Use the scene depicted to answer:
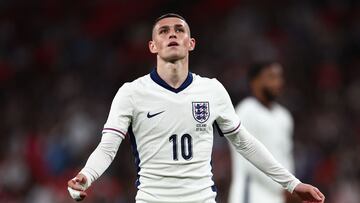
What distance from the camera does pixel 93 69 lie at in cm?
1681

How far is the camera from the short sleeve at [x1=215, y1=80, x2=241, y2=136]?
6.28 m

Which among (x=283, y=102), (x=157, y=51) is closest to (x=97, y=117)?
(x=283, y=102)

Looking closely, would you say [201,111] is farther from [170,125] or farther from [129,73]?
[129,73]

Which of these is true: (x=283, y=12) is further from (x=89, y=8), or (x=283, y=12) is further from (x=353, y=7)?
(x=89, y=8)

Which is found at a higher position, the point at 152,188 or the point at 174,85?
the point at 174,85

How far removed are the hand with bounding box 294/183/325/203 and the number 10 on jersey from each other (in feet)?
2.35

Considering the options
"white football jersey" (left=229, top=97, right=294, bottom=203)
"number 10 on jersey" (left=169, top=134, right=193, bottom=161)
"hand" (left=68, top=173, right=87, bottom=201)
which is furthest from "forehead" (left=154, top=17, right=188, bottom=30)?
"white football jersey" (left=229, top=97, right=294, bottom=203)

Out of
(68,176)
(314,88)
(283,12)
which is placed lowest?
(68,176)

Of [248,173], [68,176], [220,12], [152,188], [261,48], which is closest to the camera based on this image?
[152,188]

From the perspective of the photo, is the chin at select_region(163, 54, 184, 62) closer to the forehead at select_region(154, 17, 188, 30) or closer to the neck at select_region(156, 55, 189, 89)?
the neck at select_region(156, 55, 189, 89)

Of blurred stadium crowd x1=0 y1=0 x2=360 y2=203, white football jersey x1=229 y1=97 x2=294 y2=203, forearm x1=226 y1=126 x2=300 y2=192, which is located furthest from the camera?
blurred stadium crowd x1=0 y1=0 x2=360 y2=203

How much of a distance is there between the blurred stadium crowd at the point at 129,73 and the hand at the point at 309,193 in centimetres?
643

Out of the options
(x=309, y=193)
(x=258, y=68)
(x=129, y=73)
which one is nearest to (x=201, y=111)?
(x=309, y=193)

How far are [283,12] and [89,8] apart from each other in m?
3.56
